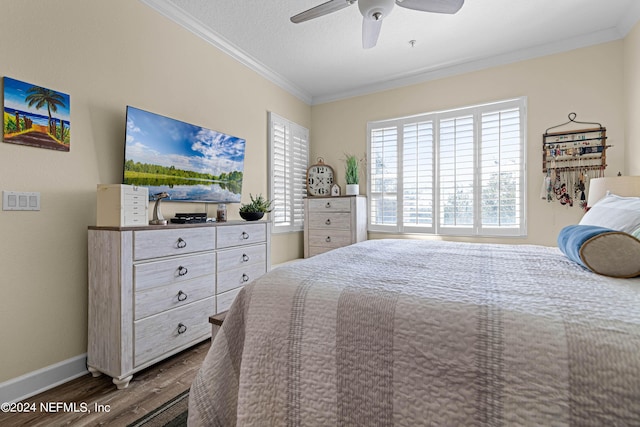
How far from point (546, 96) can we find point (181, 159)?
3.70m

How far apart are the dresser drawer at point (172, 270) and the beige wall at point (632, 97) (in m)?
3.72

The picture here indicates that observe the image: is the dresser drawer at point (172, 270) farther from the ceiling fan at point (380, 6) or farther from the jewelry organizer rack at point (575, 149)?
the jewelry organizer rack at point (575, 149)

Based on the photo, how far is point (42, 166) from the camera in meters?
1.75

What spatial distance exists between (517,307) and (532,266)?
2.08 feet

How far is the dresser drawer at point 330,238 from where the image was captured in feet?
12.2

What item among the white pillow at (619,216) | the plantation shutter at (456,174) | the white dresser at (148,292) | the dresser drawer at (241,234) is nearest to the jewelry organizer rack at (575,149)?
the plantation shutter at (456,174)

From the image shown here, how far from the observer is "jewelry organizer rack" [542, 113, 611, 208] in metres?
2.84

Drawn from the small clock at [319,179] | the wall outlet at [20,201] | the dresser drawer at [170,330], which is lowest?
the dresser drawer at [170,330]

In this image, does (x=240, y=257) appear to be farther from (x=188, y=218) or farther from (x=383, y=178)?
(x=383, y=178)

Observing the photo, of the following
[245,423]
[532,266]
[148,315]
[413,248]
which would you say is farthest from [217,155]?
[532,266]

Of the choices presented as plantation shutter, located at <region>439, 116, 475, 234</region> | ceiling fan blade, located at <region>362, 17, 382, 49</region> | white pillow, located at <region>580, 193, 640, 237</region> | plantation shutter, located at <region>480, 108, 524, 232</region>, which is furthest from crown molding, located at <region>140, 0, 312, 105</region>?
white pillow, located at <region>580, 193, 640, 237</region>

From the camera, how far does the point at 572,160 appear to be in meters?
2.94

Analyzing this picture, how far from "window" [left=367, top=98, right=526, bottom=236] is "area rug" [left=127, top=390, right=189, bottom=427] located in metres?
2.99

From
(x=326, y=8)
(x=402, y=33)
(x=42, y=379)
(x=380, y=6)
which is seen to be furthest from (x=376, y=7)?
(x=42, y=379)
